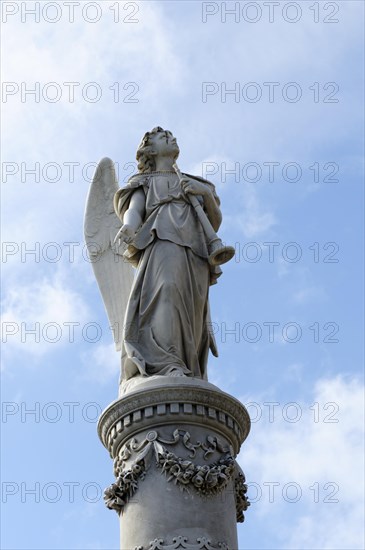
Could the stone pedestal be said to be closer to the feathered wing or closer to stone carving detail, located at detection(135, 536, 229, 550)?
stone carving detail, located at detection(135, 536, 229, 550)

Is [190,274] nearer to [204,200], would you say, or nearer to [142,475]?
[204,200]

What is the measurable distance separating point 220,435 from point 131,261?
3.20 meters

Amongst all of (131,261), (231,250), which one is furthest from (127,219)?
(231,250)

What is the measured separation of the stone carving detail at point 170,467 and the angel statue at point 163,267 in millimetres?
1035

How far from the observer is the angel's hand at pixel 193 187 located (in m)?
16.3

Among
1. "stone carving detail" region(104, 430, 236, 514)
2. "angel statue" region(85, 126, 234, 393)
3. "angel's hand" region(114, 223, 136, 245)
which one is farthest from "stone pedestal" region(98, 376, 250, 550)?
Result: "angel's hand" region(114, 223, 136, 245)

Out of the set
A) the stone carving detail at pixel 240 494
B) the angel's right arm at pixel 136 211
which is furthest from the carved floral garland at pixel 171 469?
the angel's right arm at pixel 136 211

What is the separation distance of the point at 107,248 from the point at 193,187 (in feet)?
8.32

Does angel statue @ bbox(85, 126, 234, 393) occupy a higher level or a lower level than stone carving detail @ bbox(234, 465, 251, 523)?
higher

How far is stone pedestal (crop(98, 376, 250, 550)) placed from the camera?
43.6ft

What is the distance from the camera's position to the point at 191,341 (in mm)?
15188

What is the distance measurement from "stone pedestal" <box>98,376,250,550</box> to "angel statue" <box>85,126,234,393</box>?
56 centimetres

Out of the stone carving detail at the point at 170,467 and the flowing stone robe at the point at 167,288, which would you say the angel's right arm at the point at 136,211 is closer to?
the flowing stone robe at the point at 167,288

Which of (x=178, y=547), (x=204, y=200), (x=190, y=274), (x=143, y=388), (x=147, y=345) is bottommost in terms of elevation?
(x=178, y=547)
